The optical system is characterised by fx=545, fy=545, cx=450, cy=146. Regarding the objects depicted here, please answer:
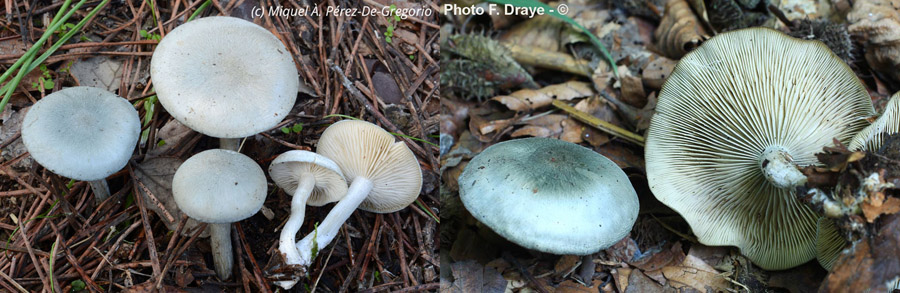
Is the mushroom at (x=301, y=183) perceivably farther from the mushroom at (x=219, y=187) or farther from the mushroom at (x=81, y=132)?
the mushroom at (x=81, y=132)

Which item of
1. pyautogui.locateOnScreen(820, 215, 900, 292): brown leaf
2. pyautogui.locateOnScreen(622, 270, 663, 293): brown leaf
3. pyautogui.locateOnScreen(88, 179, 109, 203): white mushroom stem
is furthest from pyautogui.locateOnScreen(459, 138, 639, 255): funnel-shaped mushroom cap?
pyautogui.locateOnScreen(88, 179, 109, 203): white mushroom stem

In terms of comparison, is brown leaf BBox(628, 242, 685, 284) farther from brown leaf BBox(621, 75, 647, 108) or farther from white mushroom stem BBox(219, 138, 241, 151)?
white mushroom stem BBox(219, 138, 241, 151)

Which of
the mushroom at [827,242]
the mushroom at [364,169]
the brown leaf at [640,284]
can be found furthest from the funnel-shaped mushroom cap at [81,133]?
the mushroom at [827,242]

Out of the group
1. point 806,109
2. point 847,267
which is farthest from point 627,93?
point 847,267

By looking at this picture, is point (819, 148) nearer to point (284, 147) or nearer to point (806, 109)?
point (806, 109)

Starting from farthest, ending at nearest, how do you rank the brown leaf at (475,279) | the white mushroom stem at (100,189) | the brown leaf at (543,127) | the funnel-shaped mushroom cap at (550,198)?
the brown leaf at (543,127), the brown leaf at (475,279), the white mushroom stem at (100,189), the funnel-shaped mushroom cap at (550,198)

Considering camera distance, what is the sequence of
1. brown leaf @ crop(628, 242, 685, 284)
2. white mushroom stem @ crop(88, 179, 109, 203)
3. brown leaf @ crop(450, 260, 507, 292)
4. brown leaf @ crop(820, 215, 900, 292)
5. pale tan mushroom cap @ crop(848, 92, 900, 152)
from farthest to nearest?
1. brown leaf @ crop(628, 242, 685, 284)
2. brown leaf @ crop(450, 260, 507, 292)
3. white mushroom stem @ crop(88, 179, 109, 203)
4. pale tan mushroom cap @ crop(848, 92, 900, 152)
5. brown leaf @ crop(820, 215, 900, 292)

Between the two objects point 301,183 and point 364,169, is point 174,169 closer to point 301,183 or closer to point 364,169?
point 301,183

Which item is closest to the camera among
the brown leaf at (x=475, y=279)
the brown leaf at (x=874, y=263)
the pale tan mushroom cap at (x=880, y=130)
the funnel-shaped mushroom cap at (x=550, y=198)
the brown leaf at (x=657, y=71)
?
the brown leaf at (x=874, y=263)
